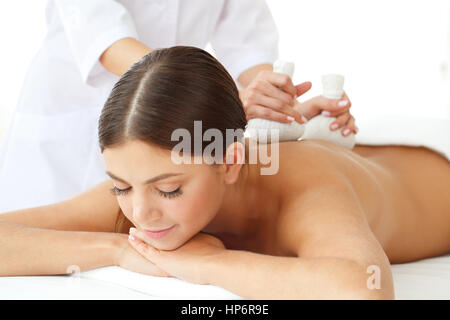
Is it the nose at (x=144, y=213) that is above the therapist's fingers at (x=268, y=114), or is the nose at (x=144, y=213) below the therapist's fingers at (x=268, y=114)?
below

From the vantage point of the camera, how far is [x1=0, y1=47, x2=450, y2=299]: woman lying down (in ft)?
3.52

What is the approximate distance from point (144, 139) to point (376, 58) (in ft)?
9.89

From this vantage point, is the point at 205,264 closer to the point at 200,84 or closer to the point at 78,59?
the point at 200,84

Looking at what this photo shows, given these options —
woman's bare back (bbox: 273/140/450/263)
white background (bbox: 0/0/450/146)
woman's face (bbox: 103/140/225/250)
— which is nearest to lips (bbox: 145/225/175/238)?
woman's face (bbox: 103/140/225/250)

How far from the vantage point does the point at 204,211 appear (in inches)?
46.6

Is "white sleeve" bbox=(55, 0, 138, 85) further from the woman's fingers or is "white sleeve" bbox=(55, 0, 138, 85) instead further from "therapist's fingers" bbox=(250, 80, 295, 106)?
the woman's fingers

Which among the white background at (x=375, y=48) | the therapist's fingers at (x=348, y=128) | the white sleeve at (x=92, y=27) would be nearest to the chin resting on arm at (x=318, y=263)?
the therapist's fingers at (x=348, y=128)

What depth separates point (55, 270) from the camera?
128cm

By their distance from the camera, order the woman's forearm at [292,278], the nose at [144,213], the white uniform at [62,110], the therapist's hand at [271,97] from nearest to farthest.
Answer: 1. the woman's forearm at [292,278]
2. the nose at [144,213]
3. the therapist's hand at [271,97]
4. the white uniform at [62,110]

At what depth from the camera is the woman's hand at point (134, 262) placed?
121 centimetres

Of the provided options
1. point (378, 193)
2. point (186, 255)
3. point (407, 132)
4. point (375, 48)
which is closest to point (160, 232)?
point (186, 255)

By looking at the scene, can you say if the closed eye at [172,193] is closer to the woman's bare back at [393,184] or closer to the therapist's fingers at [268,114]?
the woman's bare back at [393,184]

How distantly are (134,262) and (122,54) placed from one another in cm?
71

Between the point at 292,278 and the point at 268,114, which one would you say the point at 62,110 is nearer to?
the point at 268,114
